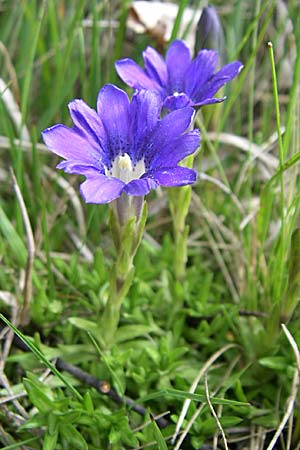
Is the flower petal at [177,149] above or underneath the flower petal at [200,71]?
underneath

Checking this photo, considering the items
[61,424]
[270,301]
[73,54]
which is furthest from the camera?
[73,54]


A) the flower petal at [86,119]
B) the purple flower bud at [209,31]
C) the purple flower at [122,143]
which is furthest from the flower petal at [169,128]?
the purple flower bud at [209,31]

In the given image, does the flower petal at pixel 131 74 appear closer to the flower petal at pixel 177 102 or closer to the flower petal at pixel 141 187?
the flower petal at pixel 177 102

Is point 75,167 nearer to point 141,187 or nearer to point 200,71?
point 141,187

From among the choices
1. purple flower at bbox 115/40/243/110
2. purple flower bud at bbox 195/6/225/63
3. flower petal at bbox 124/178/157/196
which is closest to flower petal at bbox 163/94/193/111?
purple flower at bbox 115/40/243/110

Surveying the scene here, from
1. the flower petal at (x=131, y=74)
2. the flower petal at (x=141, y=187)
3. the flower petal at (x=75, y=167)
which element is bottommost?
the flower petal at (x=141, y=187)

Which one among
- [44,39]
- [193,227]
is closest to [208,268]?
[193,227]

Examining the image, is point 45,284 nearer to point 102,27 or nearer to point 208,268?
point 208,268
